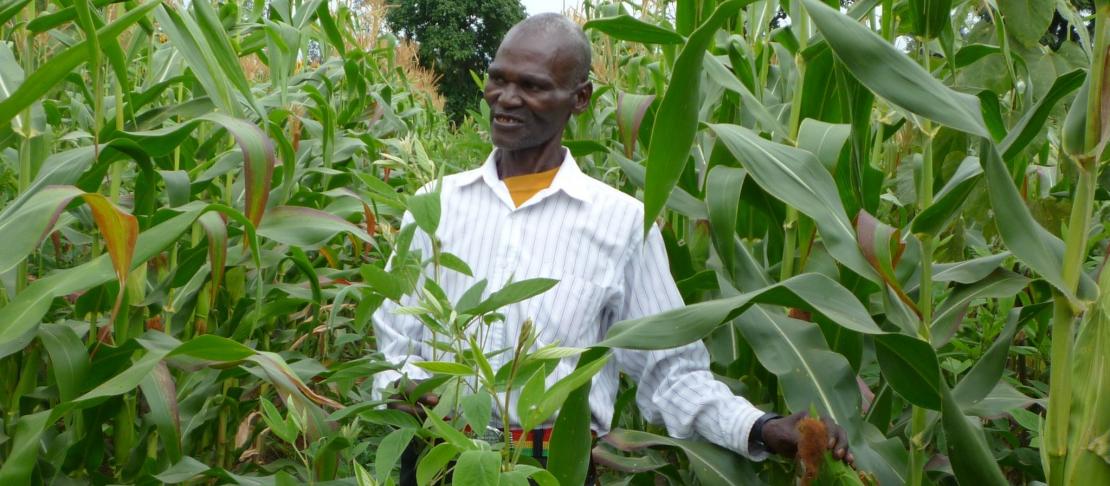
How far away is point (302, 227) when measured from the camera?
1.89m

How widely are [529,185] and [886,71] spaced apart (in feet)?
2.60

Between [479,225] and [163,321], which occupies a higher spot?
[479,225]

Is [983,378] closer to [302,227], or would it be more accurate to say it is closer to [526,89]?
[526,89]

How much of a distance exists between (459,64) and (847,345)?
3073cm

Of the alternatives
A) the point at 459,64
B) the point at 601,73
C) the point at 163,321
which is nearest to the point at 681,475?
the point at 163,321

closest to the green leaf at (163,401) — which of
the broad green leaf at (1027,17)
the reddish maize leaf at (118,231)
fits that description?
the reddish maize leaf at (118,231)

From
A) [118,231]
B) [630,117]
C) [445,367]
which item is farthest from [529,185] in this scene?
[445,367]

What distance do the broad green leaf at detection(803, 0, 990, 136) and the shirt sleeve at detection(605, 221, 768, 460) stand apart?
1.57 ft

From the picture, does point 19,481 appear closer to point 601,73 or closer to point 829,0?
point 829,0

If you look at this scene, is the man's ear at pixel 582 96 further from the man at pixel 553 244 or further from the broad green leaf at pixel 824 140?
the broad green leaf at pixel 824 140

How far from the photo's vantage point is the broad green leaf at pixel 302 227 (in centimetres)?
185

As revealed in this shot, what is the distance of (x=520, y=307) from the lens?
6.09 ft

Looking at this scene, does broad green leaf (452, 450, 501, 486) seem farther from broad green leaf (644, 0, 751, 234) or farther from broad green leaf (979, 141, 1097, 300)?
broad green leaf (979, 141, 1097, 300)

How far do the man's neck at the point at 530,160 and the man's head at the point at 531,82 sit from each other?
0.03 meters
